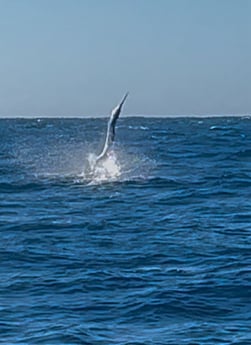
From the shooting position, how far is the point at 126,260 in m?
15.0

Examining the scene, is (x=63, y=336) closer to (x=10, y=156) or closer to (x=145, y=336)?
(x=145, y=336)

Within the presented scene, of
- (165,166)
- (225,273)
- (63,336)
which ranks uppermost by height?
(165,166)

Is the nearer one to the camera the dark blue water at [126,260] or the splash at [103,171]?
the dark blue water at [126,260]

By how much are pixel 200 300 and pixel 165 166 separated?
71.0 feet

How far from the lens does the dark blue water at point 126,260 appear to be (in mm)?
11086

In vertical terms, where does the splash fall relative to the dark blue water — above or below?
above

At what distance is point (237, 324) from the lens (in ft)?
36.5

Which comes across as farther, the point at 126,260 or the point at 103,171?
the point at 103,171

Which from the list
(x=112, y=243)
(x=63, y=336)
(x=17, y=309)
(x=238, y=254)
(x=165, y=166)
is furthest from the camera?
(x=165, y=166)

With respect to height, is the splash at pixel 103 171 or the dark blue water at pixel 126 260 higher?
the splash at pixel 103 171

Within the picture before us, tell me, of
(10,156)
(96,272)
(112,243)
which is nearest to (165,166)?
(10,156)

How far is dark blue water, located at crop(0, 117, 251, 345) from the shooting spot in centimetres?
1109

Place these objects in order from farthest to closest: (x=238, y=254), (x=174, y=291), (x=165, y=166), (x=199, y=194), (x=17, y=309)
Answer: (x=165, y=166) → (x=199, y=194) → (x=238, y=254) → (x=174, y=291) → (x=17, y=309)

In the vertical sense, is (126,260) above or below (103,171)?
below
